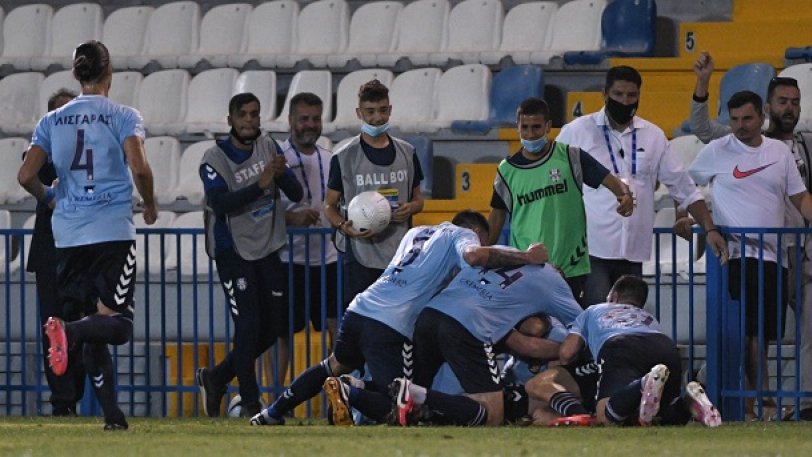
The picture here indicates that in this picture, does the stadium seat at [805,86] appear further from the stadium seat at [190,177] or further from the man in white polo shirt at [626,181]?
the stadium seat at [190,177]

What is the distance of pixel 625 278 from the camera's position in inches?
398

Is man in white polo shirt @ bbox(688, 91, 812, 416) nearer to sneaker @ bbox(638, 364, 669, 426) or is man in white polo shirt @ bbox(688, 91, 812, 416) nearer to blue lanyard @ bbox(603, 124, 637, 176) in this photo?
blue lanyard @ bbox(603, 124, 637, 176)

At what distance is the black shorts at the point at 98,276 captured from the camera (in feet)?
29.6

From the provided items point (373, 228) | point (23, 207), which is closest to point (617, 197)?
point (373, 228)

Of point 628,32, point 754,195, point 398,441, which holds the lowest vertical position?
point 398,441

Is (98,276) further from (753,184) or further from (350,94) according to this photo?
(350,94)

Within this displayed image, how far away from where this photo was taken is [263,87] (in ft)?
50.6

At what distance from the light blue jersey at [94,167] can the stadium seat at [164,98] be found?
22.5ft

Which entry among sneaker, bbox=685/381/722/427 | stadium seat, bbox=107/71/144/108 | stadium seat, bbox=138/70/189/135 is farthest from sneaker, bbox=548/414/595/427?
stadium seat, bbox=107/71/144/108

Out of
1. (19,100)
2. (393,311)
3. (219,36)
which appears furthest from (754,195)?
(19,100)

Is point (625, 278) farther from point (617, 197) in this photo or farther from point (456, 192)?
point (456, 192)

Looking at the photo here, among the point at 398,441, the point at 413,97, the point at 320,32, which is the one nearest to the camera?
the point at 398,441

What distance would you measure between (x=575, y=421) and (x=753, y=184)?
6.70ft

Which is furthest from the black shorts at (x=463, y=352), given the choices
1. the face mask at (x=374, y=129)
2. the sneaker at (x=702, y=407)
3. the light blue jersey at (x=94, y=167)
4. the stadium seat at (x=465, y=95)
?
the stadium seat at (x=465, y=95)
